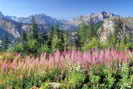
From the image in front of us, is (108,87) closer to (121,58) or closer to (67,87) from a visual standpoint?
(67,87)

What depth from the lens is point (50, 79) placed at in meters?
7.55

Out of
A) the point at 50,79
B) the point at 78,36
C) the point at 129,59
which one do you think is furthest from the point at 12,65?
the point at 78,36

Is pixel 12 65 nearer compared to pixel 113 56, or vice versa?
pixel 12 65

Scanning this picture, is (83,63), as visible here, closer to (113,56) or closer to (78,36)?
(113,56)

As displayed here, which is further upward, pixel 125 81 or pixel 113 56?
pixel 113 56

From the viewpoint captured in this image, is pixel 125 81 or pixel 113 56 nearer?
pixel 125 81

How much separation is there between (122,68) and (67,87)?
2.06 metres

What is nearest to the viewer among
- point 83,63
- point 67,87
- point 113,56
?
point 67,87

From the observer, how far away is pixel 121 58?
8469 mm

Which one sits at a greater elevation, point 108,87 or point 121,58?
point 121,58

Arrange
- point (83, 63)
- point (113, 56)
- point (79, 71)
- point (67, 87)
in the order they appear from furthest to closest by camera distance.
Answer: point (113, 56) → point (83, 63) → point (79, 71) → point (67, 87)

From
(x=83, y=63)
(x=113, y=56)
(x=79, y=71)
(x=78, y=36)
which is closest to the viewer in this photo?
(x=79, y=71)

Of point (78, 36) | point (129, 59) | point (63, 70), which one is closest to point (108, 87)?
point (63, 70)

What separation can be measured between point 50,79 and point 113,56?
2.46m
